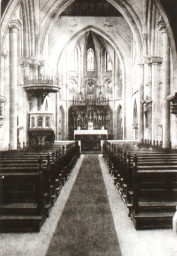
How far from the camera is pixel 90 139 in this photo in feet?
75.9

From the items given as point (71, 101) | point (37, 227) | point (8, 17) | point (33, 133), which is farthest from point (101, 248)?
point (71, 101)

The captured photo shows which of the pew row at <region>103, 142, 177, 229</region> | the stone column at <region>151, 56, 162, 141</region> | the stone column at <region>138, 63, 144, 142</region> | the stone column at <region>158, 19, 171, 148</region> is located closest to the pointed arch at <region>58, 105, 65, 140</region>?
the stone column at <region>138, 63, 144, 142</region>

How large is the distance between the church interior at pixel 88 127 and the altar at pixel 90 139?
2.7 inches

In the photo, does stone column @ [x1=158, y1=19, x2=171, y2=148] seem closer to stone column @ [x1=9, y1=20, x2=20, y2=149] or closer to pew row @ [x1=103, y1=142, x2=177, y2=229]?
stone column @ [x1=9, y1=20, x2=20, y2=149]

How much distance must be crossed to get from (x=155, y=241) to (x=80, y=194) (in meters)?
3.52

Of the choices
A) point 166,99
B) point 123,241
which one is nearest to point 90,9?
point 166,99

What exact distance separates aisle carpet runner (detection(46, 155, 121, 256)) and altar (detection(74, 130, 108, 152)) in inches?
590

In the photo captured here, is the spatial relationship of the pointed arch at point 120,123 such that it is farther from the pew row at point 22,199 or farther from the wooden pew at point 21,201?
the wooden pew at point 21,201

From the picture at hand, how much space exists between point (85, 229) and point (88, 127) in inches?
825

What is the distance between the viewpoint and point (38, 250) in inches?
163

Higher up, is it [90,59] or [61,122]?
[90,59]

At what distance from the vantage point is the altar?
2289 cm

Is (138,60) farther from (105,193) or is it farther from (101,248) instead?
(101,248)

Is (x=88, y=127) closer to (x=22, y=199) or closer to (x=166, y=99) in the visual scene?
(x=166, y=99)
